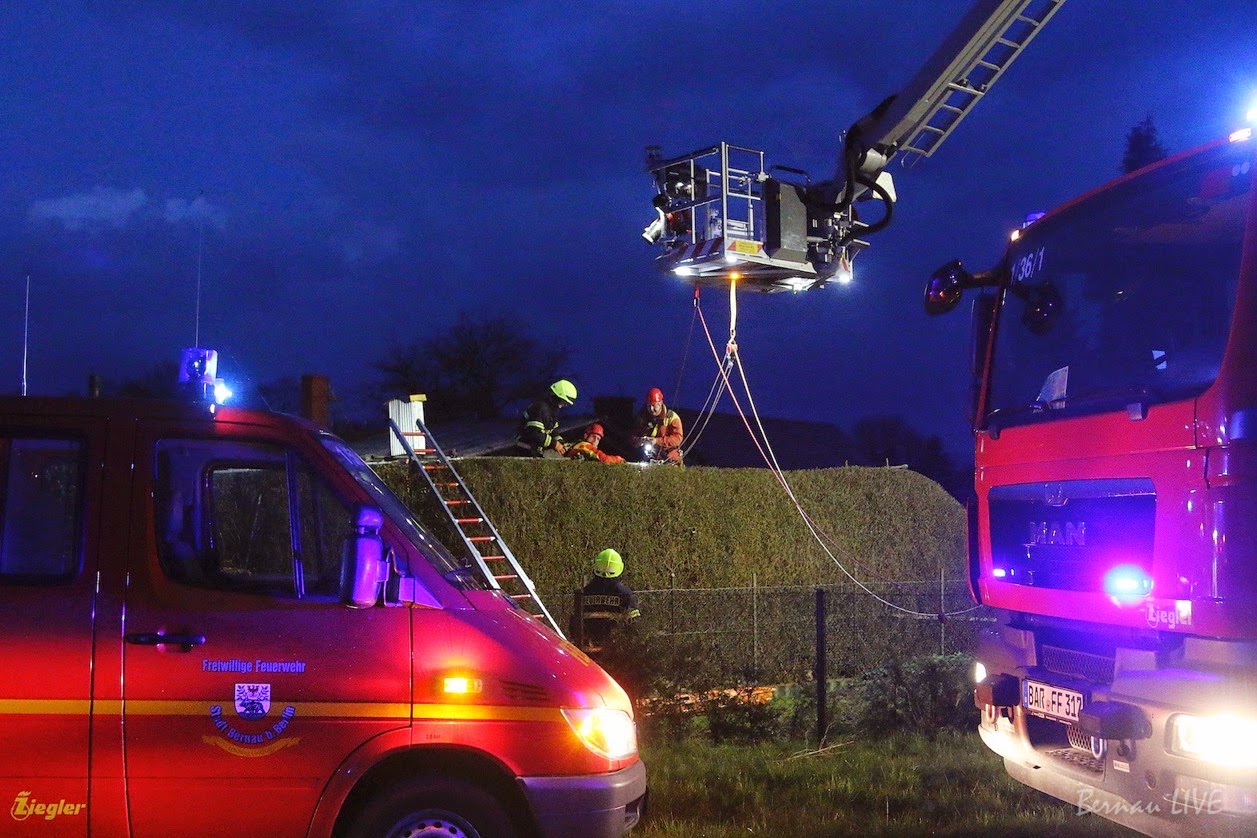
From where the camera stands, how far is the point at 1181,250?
5027 mm

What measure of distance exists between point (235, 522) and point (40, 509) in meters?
1.00

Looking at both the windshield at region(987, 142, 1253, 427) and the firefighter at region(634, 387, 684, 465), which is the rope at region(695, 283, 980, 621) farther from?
the windshield at region(987, 142, 1253, 427)

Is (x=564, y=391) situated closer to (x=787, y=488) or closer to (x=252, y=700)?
(x=787, y=488)

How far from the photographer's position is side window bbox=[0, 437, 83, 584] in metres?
4.08

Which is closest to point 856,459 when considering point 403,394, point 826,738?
point 403,394

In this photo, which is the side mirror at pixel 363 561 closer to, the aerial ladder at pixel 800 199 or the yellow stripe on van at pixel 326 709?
the yellow stripe on van at pixel 326 709

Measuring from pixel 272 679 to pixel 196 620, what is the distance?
0.36 metres

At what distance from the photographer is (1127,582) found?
4.89 m

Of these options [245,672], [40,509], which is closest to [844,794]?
[245,672]

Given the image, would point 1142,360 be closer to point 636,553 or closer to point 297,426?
point 297,426

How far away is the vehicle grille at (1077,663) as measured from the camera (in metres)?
5.09

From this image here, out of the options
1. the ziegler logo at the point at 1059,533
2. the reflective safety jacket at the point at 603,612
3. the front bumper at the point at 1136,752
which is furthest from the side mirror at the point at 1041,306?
the reflective safety jacket at the point at 603,612

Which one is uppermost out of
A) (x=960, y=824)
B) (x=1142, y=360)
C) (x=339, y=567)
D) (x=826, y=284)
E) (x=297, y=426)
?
(x=826, y=284)

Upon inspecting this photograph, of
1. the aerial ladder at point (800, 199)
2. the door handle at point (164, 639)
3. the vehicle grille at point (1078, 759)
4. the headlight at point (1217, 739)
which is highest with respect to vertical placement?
the aerial ladder at point (800, 199)
